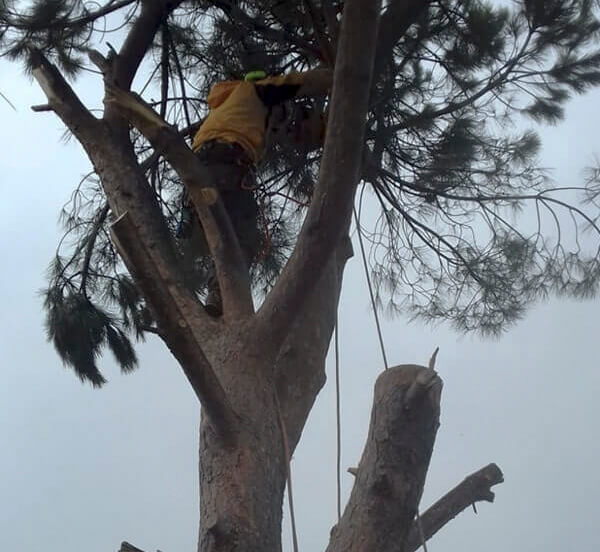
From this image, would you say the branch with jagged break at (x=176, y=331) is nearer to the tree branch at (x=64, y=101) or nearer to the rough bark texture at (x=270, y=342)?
the rough bark texture at (x=270, y=342)

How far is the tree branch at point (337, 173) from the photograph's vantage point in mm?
1698

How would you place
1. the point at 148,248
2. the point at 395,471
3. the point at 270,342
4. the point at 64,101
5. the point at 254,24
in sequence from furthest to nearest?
the point at 254,24 < the point at 64,101 < the point at 148,248 < the point at 270,342 < the point at 395,471

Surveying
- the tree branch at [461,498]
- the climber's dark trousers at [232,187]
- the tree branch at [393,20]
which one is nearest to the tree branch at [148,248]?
the climber's dark trousers at [232,187]

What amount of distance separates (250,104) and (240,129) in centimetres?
10

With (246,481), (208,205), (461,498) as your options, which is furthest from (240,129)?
(461,498)

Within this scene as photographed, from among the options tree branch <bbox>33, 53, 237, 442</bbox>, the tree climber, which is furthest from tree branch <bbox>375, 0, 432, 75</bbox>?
tree branch <bbox>33, 53, 237, 442</bbox>

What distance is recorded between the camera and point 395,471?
1.55 m

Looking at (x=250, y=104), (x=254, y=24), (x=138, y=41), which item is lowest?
(x=250, y=104)

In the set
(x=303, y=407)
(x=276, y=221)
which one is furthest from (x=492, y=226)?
(x=303, y=407)

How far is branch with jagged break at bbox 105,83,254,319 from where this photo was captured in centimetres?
196

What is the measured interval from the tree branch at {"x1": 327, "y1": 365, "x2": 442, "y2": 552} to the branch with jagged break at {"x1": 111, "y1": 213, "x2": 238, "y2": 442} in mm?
296

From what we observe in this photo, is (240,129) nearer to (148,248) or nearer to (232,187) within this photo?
(232,187)

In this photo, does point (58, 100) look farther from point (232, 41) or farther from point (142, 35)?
point (232, 41)

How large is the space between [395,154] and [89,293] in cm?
111
